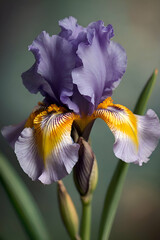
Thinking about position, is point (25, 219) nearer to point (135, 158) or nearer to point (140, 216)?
point (135, 158)

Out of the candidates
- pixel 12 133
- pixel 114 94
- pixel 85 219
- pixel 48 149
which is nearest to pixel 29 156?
pixel 48 149

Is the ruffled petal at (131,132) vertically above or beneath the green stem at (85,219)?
A: above

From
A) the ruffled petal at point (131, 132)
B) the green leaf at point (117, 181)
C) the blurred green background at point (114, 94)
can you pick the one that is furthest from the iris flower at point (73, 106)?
the blurred green background at point (114, 94)

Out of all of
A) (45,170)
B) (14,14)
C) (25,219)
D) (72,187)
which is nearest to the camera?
(45,170)

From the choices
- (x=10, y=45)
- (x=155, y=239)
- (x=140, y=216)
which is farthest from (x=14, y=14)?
(x=155, y=239)

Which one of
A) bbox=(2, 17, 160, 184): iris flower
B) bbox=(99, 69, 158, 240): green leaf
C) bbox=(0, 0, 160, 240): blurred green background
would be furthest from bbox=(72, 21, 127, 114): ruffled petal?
bbox=(0, 0, 160, 240): blurred green background

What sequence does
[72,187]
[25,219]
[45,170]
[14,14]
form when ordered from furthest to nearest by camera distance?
[72,187] < [14,14] < [25,219] < [45,170]

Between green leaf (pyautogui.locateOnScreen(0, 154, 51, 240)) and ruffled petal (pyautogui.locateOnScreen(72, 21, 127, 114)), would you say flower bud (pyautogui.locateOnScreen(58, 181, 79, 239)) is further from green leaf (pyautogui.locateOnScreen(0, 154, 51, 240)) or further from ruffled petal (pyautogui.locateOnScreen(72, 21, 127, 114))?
ruffled petal (pyautogui.locateOnScreen(72, 21, 127, 114))

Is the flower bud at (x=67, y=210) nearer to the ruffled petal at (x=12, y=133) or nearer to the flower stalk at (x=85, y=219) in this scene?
the flower stalk at (x=85, y=219)
